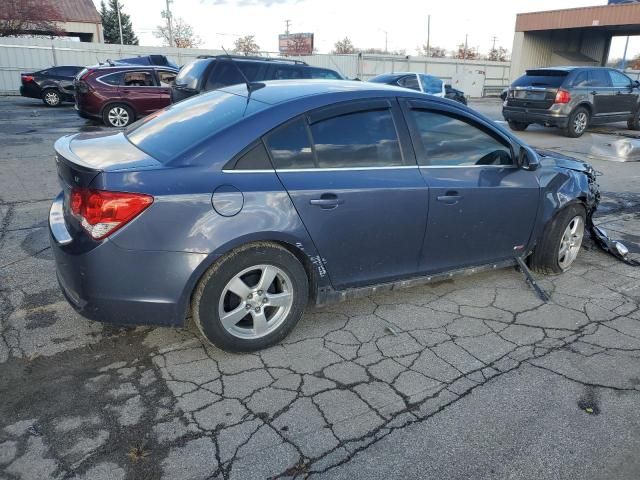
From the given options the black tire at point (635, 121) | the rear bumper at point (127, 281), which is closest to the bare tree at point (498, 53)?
the black tire at point (635, 121)

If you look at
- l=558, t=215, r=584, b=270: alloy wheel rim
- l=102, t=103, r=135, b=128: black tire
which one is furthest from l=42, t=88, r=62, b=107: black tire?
l=558, t=215, r=584, b=270: alloy wheel rim

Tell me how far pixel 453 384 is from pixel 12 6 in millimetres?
37897

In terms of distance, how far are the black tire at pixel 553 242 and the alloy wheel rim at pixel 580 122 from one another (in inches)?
417

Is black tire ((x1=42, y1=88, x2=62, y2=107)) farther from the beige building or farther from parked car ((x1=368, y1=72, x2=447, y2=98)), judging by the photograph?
the beige building

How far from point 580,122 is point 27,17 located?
3316 centimetres

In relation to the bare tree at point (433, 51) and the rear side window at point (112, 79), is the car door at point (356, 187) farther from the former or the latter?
the bare tree at point (433, 51)

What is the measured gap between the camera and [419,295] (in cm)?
424

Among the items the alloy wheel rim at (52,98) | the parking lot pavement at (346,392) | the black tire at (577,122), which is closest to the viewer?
the parking lot pavement at (346,392)

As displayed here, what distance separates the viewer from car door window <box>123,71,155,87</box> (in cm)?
1297

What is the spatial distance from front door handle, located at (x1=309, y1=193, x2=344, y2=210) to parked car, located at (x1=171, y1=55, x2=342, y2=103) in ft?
19.7

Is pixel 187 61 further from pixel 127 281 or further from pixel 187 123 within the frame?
pixel 127 281

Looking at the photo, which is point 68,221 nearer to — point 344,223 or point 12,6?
point 344,223

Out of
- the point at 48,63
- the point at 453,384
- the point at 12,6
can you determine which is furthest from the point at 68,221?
the point at 12,6

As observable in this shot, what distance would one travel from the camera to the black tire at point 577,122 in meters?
13.7
